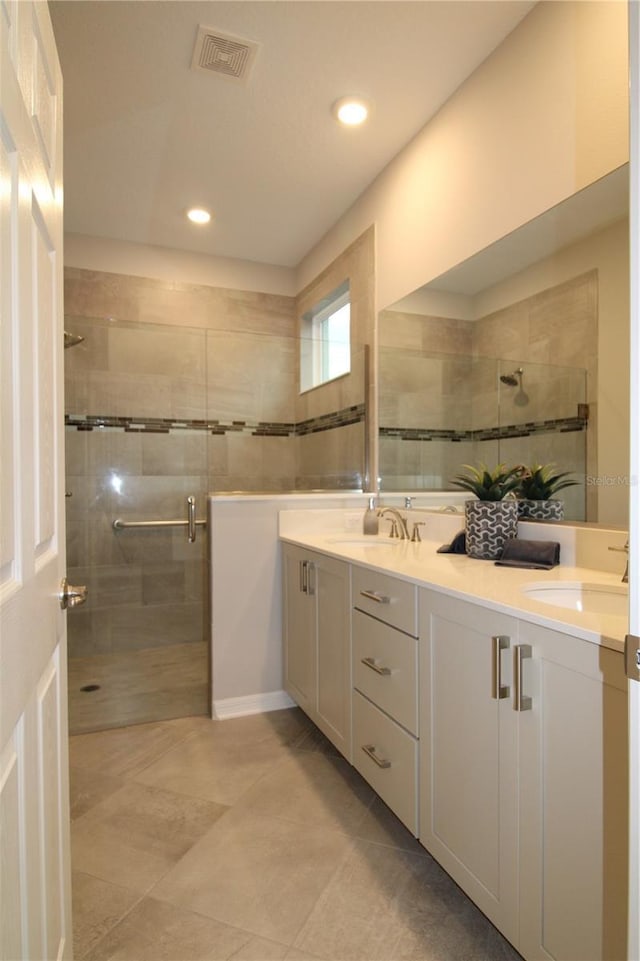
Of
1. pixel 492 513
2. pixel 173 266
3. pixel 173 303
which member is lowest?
pixel 492 513

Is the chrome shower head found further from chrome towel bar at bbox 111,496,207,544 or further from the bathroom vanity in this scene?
chrome towel bar at bbox 111,496,207,544

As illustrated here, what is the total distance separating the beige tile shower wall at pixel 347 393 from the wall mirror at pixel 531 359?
28 cm

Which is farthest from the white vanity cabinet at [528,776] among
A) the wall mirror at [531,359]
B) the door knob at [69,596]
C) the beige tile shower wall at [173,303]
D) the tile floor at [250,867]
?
the beige tile shower wall at [173,303]

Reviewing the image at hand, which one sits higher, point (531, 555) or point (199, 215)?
point (199, 215)

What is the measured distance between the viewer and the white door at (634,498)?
2.01 ft

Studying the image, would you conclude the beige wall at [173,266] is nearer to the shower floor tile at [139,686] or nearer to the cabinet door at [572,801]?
the shower floor tile at [139,686]

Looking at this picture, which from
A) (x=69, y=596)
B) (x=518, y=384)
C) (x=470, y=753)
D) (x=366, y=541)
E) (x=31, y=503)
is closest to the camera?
(x=31, y=503)

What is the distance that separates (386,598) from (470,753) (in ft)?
1.61

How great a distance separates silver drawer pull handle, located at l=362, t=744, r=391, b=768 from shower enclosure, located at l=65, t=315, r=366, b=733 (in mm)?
1147

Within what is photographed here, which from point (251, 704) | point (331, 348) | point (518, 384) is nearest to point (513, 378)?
point (518, 384)

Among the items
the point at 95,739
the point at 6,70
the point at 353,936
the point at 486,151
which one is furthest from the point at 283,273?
the point at 353,936

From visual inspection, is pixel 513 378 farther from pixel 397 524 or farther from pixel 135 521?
pixel 135 521

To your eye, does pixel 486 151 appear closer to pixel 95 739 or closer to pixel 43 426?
pixel 43 426

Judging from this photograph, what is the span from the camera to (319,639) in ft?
7.07
